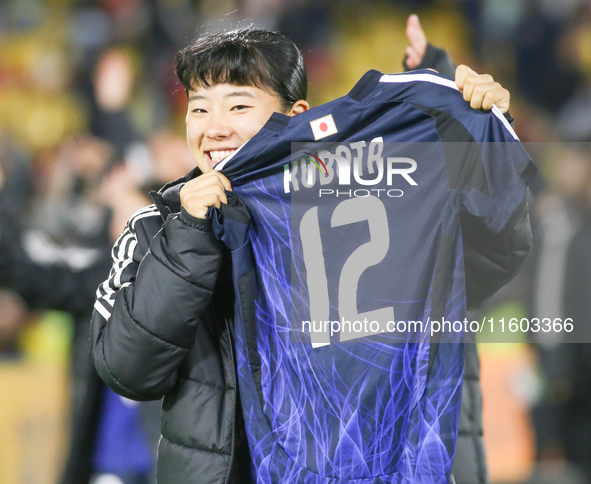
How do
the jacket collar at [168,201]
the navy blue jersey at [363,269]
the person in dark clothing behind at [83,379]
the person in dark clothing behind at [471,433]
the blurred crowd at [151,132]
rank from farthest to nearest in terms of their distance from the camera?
the blurred crowd at [151,132], the person in dark clothing behind at [83,379], the person in dark clothing behind at [471,433], the jacket collar at [168,201], the navy blue jersey at [363,269]

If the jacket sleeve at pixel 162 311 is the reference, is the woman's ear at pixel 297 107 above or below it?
above

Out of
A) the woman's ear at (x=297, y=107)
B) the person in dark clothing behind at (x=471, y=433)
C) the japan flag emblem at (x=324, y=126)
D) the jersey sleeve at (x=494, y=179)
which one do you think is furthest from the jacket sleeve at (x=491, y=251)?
the woman's ear at (x=297, y=107)

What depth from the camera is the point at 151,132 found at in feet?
14.4

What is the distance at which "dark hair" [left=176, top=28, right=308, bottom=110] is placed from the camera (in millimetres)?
1350

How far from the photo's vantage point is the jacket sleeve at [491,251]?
1221mm

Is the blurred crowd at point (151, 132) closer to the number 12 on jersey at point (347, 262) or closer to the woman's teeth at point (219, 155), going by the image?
the woman's teeth at point (219, 155)

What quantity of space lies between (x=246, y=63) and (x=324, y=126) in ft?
0.77

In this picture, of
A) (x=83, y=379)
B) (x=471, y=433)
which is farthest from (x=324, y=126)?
(x=83, y=379)

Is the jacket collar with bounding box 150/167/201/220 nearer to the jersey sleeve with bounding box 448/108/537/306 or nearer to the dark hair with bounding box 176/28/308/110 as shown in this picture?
the dark hair with bounding box 176/28/308/110

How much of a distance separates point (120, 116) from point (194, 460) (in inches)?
137

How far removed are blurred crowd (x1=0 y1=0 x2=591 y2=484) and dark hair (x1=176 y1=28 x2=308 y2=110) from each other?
53 cm

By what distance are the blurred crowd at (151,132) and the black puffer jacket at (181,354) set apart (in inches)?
36.1

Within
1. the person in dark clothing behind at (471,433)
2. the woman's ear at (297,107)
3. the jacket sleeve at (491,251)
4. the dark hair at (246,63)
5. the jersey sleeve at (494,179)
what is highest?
the dark hair at (246,63)

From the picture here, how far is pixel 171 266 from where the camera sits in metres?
1.22
